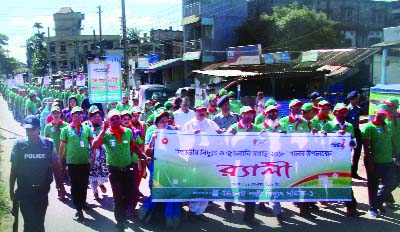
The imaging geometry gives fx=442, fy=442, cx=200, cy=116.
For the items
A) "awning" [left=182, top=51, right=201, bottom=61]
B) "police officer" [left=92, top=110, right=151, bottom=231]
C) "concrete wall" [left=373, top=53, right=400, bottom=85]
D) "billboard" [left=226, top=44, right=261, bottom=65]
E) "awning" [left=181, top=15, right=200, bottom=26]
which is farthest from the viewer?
"awning" [left=181, top=15, right=200, bottom=26]

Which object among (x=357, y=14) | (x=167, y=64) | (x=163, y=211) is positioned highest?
(x=357, y=14)

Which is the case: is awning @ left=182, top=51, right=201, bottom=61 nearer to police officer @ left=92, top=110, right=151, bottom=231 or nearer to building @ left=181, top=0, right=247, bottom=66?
building @ left=181, top=0, right=247, bottom=66

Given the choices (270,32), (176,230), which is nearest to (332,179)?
(176,230)

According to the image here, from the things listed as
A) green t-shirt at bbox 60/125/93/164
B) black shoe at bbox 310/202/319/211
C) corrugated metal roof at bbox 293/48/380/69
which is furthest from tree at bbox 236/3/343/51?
green t-shirt at bbox 60/125/93/164

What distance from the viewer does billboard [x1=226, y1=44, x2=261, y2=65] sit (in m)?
27.5

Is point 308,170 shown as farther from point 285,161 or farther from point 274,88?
point 274,88

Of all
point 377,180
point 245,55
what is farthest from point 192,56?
point 377,180

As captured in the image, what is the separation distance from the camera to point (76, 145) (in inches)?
300

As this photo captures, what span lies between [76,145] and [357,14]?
43.8m

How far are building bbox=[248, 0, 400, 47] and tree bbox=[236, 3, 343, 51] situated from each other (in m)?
5.54

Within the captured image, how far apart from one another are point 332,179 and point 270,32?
96.3 ft

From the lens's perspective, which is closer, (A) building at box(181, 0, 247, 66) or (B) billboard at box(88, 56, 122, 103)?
(B) billboard at box(88, 56, 122, 103)

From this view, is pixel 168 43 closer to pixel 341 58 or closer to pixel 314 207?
pixel 341 58

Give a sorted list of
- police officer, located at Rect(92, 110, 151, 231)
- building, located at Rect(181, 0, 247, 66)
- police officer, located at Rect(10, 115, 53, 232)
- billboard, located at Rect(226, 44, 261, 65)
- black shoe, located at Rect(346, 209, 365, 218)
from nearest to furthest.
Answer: police officer, located at Rect(10, 115, 53, 232), police officer, located at Rect(92, 110, 151, 231), black shoe, located at Rect(346, 209, 365, 218), billboard, located at Rect(226, 44, 261, 65), building, located at Rect(181, 0, 247, 66)
